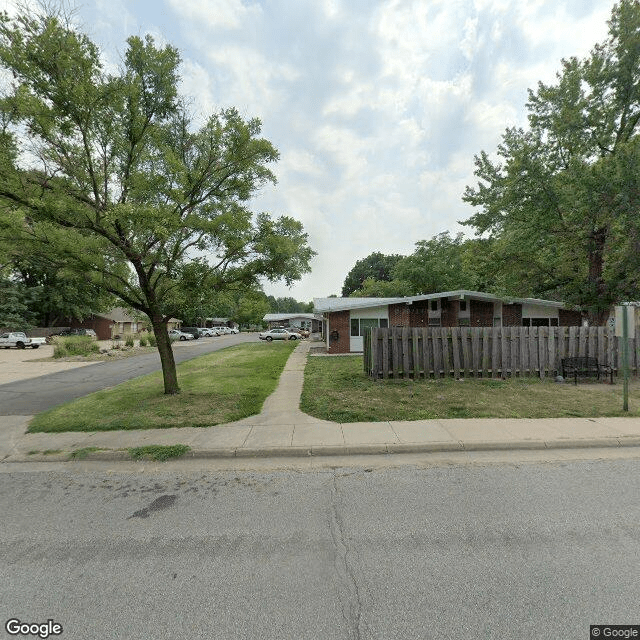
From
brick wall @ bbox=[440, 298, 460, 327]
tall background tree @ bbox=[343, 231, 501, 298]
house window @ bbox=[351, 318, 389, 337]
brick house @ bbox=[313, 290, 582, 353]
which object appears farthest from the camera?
tall background tree @ bbox=[343, 231, 501, 298]

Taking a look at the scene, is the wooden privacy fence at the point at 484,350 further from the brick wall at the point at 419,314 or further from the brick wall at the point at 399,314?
the brick wall at the point at 419,314

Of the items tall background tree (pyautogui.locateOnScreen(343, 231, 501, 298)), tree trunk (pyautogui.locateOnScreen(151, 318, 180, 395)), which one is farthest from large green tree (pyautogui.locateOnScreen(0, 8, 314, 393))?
tall background tree (pyautogui.locateOnScreen(343, 231, 501, 298))

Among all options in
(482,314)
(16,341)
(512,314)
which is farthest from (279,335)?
(16,341)

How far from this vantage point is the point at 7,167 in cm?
606

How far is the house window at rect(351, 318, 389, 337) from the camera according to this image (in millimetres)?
19094

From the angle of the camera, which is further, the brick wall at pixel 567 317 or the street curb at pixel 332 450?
the brick wall at pixel 567 317

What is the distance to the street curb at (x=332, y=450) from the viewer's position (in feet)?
16.5

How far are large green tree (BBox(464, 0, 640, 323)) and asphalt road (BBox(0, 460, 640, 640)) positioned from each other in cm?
1005

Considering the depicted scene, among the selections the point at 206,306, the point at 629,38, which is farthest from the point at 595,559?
the point at 629,38

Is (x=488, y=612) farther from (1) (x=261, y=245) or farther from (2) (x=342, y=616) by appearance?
(1) (x=261, y=245)

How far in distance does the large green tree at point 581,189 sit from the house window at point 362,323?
706 centimetres

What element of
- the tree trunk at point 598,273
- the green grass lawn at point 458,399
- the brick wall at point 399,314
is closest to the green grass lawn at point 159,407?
the green grass lawn at point 458,399

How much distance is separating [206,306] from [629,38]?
57.3ft

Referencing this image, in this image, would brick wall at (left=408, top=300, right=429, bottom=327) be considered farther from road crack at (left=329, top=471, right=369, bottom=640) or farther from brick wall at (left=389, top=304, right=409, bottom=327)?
road crack at (left=329, top=471, right=369, bottom=640)
